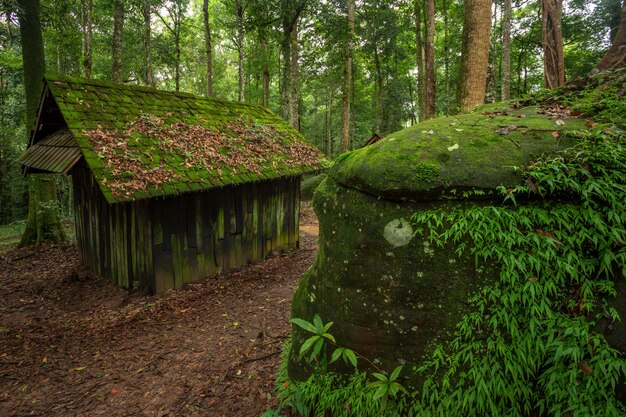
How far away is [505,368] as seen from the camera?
94.3 inches

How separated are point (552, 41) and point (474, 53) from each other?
1310 millimetres

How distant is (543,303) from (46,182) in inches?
534

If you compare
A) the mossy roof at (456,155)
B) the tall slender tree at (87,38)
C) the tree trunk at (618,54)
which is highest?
the tall slender tree at (87,38)

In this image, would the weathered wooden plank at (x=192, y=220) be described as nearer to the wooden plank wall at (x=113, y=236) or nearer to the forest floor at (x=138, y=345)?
the wooden plank wall at (x=113, y=236)

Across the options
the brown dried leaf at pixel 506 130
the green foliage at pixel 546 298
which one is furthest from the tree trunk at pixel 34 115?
the green foliage at pixel 546 298

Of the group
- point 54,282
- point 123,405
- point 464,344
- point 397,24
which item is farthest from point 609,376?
point 397,24

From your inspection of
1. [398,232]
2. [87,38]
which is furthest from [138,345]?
[87,38]

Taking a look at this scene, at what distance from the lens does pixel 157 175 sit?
636cm

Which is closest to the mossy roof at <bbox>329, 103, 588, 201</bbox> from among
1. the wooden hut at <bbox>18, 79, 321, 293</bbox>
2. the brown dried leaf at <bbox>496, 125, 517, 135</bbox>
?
the brown dried leaf at <bbox>496, 125, 517, 135</bbox>

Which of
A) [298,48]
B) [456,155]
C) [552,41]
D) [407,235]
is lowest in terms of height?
[407,235]

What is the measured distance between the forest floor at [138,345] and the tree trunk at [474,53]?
5.59 meters

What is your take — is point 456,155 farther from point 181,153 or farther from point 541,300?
point 181,153

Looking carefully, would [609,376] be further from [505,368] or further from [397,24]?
[397,24]

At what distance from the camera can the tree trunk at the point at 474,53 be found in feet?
19.2
